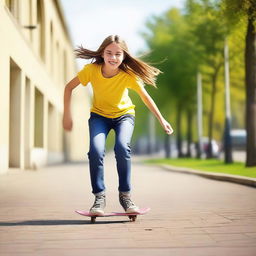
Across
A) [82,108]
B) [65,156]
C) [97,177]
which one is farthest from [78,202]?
[82,108]

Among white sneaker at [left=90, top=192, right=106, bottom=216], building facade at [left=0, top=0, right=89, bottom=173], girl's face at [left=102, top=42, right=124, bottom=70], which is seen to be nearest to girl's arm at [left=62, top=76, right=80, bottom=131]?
girl's face at [left=102, top=42, right=124, bottom=70]

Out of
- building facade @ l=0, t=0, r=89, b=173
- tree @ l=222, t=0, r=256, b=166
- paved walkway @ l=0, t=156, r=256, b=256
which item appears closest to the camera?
paved walkway @ l=0, t=156, r=256, b=256

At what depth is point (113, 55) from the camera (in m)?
5.52

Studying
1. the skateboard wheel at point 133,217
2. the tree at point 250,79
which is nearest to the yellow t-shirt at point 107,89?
the skateboard wheel at point 133,217

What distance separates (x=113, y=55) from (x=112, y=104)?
0.50m

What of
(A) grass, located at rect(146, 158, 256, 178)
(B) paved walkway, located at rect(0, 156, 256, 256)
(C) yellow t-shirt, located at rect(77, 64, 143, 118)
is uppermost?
(C) yellow t-shirt, located at rect(77, 64, 143, 118)

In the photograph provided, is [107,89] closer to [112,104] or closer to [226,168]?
[112,104]

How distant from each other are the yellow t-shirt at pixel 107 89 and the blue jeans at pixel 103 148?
75mm

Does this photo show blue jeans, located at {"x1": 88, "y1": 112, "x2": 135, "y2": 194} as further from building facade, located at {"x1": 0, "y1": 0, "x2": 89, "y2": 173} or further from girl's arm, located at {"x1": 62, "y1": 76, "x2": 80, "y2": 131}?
building facade, located at {"x1": 0, "y1": 0, "x2": 89, "y2": 173}

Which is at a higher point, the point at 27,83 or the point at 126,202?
the point at 27,83

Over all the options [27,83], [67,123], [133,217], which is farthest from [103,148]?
[27,83]

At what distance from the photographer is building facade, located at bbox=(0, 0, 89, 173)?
1462 cm

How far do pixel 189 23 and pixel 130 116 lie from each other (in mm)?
21201

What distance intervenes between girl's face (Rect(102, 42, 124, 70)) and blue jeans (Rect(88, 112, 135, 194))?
0.55 meters
